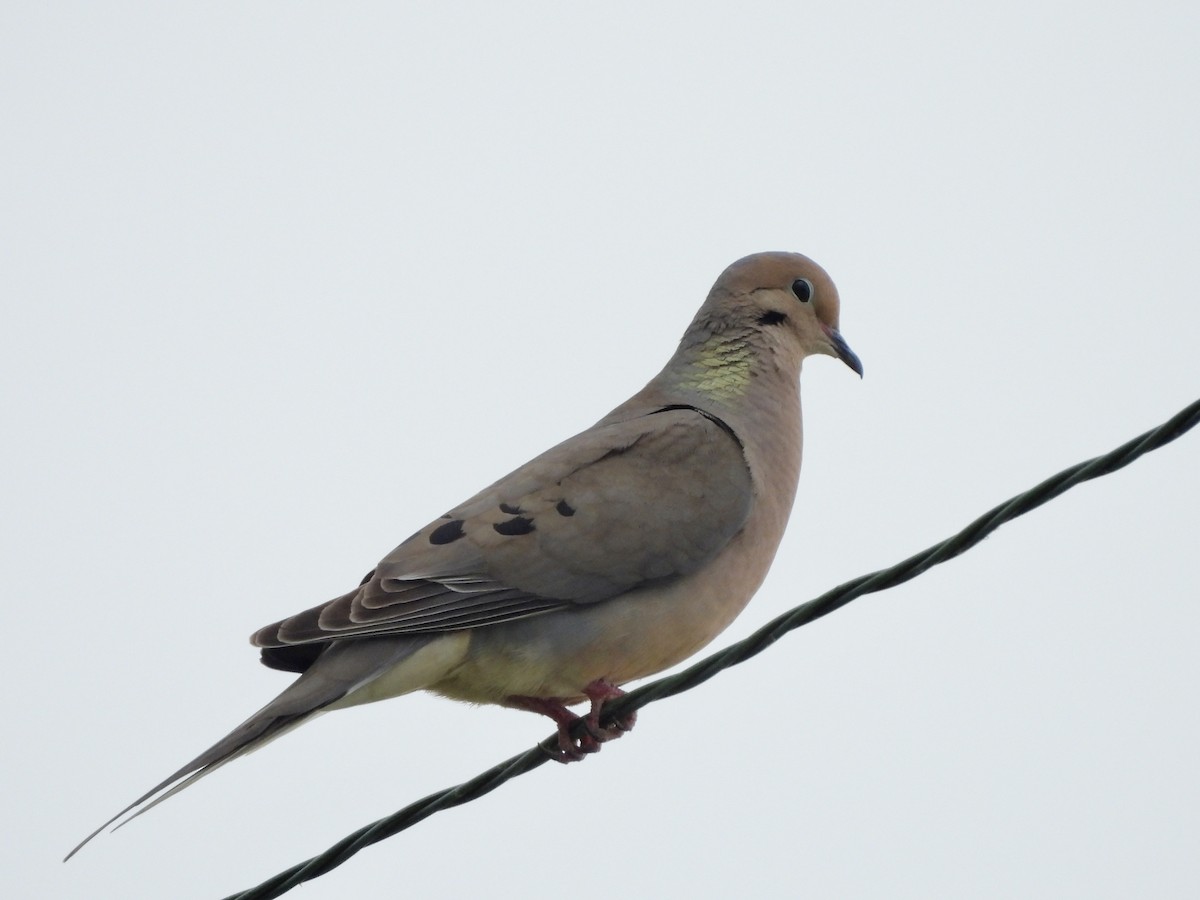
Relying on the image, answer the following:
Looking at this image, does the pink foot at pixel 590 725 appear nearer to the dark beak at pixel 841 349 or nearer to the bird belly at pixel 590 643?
the bird belly at pixel 590 643

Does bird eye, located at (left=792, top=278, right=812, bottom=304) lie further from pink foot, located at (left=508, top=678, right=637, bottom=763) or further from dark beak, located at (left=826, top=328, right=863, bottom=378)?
pink foot, located at (left=508, top=678, right=637, bottom=763)

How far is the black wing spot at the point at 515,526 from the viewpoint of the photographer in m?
4.31

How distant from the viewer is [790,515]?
485cm

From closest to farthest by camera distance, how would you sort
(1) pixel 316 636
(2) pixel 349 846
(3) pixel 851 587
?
(3) pixel 851 587 < (2) pixel 349 846 < (1) pixel 316 636

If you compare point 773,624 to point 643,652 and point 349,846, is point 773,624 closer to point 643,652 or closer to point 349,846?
point 349,846

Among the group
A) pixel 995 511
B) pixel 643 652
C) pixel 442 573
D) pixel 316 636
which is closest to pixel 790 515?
pixel 643 652

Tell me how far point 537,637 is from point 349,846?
3.93 ft

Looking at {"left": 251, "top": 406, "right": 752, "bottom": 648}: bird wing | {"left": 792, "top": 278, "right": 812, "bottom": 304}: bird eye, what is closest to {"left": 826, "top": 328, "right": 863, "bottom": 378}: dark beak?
{"left": 792, "top": 278, "right": 812, "bottom": 304}: bird eye

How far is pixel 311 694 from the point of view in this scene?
3.86 metres

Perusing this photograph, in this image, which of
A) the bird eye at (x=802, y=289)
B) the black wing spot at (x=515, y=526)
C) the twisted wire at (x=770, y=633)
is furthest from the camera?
the bird eye at (x=802, y=289)

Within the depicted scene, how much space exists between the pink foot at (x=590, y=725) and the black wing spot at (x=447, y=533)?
1.60 ft

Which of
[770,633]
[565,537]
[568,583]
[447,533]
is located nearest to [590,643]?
[568,583]

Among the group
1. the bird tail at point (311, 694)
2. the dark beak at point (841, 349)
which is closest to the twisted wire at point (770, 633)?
the bird tail at point (311, 694)

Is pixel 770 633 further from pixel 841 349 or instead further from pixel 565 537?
pixel 841 349
